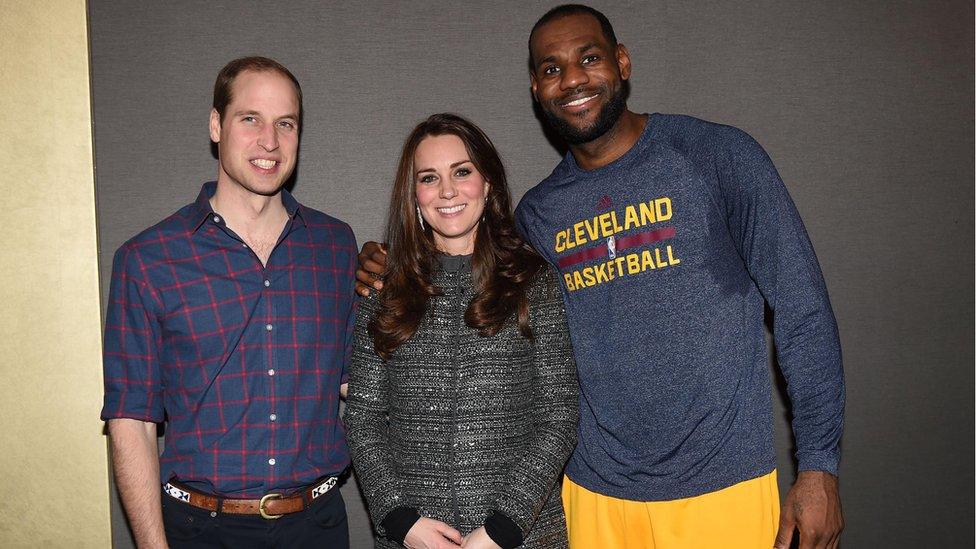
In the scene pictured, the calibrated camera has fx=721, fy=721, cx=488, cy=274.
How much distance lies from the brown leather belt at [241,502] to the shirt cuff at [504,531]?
0.61 metres

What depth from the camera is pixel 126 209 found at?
8.52 feet

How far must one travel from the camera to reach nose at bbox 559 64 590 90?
2076 millimetres

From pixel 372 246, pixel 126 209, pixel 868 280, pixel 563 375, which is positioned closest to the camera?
pixel 563 375

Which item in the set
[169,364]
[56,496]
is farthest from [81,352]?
[169,364]

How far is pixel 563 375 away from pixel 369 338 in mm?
544

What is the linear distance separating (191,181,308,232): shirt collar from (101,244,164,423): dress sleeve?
0.64ft

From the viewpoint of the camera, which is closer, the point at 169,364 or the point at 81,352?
the point at 169,364

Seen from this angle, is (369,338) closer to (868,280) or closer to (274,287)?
(274,287)

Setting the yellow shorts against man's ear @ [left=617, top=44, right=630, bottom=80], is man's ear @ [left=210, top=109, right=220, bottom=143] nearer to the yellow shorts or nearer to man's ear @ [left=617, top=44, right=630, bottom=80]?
man's ear @ [left=617, top=44, right=630, bottom=80]

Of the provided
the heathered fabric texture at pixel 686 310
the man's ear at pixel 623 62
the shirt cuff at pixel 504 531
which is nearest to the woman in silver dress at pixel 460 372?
the shirt cuff at pixel 504 531

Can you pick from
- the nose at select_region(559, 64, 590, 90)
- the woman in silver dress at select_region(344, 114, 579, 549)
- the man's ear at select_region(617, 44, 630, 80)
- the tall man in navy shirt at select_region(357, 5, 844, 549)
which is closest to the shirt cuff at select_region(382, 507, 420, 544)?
the woman in silver dress at select_region(344, 114, 579, 549)

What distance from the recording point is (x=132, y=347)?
77.5 inches

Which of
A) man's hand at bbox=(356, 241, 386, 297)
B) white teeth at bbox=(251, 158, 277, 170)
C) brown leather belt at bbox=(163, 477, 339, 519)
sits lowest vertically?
brown leather belt at bbox=(163, 477, 339, 519)

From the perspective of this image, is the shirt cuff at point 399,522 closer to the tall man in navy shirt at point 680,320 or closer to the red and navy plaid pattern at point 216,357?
the red and navy plaid pattern at point 216,357
